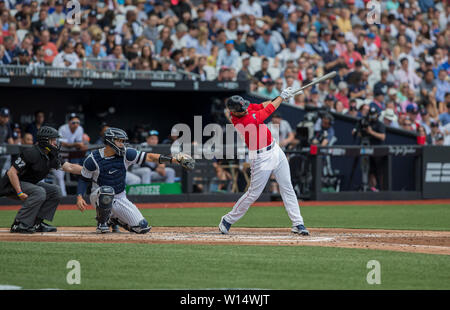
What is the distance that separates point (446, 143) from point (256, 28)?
17.7ft

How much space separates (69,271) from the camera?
6.62m

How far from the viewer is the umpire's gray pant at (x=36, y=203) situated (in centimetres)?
979

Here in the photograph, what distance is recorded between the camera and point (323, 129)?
17.6 m

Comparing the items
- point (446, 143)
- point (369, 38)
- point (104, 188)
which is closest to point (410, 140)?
point (446, 143)

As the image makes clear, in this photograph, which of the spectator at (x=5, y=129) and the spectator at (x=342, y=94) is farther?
the spectator at (x=342, y=94)

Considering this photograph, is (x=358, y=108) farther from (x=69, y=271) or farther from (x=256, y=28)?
(x=69, y=271)

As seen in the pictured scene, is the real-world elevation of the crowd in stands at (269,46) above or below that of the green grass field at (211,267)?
above

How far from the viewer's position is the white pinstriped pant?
9812mm

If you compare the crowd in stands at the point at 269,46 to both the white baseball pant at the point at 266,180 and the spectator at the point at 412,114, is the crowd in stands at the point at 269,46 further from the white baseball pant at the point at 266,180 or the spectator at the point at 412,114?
the white baseball pant at the point at 266,180

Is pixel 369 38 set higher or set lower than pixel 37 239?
higher

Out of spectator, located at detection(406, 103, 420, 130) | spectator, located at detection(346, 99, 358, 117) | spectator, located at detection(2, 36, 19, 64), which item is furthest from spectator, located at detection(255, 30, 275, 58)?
spectator, located at detection(2, 36, 19, 64)

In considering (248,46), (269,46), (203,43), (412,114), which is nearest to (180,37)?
(203,43)

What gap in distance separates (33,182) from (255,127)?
9.31ft

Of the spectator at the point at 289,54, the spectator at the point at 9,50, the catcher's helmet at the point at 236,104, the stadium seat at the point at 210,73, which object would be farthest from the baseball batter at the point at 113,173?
the spectator at the point at 289,54
